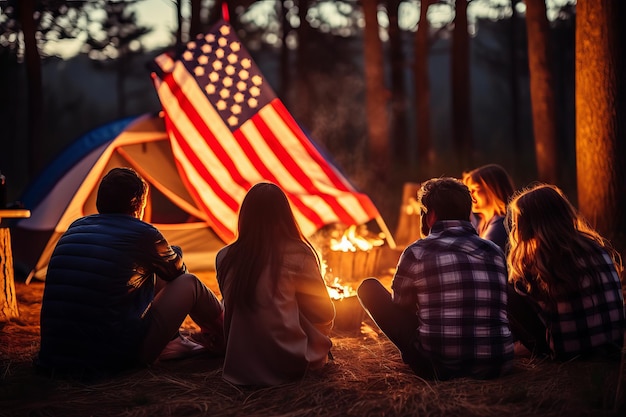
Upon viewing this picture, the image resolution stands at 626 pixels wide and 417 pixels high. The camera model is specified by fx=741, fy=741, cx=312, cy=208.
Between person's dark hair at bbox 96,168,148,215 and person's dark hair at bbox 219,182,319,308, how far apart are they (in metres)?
0.62

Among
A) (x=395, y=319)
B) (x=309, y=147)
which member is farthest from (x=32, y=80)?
(x=395, y=319)

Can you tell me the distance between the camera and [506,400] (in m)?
3.44

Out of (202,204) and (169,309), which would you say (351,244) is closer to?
(202,204)

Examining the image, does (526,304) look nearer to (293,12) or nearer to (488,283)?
(488,283)

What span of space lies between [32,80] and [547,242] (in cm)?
1237

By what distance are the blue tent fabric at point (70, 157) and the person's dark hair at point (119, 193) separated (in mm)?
3784

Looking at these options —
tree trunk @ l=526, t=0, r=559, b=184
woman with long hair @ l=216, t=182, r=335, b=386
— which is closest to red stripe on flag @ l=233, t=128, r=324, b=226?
woman with long hair @ l=216, t=182, r=335, b=386

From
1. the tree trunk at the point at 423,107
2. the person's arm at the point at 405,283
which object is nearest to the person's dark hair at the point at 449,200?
the person's arm at the point at 405,283

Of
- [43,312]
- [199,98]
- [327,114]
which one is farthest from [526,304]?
[327,114]

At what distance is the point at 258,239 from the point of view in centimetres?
372

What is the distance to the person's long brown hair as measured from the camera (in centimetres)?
371

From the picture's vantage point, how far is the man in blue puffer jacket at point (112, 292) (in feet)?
12.5

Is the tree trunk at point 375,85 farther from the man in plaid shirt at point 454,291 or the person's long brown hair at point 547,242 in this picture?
the man in plaid shirt at point 454,291

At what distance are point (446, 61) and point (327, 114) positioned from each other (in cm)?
7355
